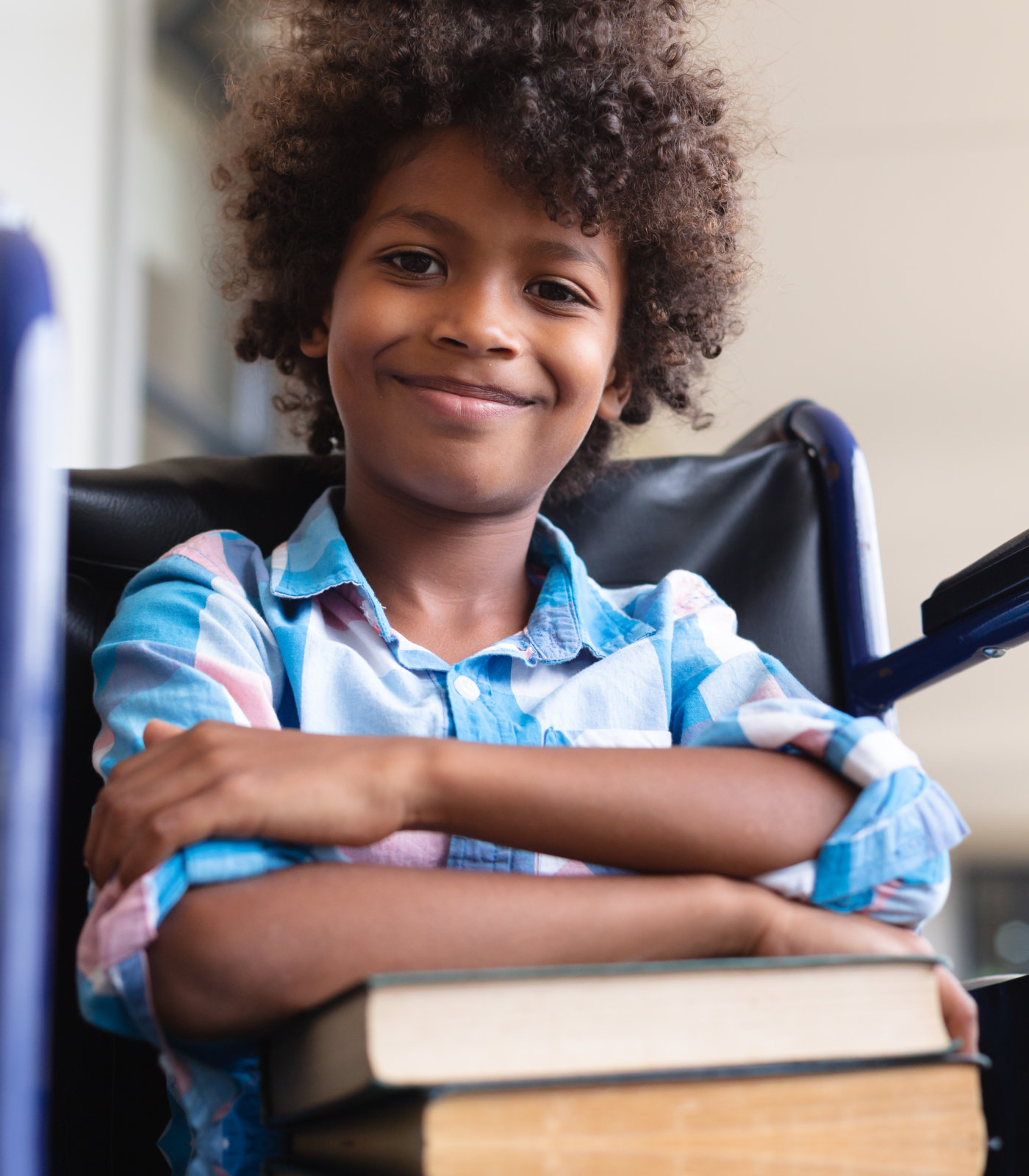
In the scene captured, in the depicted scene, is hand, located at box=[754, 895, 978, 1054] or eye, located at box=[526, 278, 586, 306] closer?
hand, located at box=[754, 895, 978, 1054]

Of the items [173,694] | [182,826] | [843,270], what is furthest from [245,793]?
[843,270]

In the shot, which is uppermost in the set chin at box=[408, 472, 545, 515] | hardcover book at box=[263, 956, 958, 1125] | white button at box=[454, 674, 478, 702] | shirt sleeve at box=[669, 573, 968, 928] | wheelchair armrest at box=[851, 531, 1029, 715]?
chin at box=[408, 472, 545, 515]

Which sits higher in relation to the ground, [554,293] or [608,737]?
[554,293]

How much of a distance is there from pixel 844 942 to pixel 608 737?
0.26 meters

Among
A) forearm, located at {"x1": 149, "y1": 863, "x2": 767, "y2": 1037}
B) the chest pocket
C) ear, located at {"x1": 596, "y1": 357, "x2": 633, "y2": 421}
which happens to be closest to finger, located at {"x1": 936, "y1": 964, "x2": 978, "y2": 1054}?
forearm, located at {"x1": 149, "y1": 863, "x2": 767, "y2": 1037}

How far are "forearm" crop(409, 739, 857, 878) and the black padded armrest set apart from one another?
28cm

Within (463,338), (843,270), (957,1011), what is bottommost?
(957,1011)

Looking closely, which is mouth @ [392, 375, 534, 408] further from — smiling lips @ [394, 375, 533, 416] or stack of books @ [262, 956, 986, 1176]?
stack of books @ [262, 956, 986, 1176]

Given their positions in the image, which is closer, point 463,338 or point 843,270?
point 463,338

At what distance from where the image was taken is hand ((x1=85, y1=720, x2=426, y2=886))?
0.55 m

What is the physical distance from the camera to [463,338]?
861 millimetres

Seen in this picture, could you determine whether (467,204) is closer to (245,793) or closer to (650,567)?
(650,567)

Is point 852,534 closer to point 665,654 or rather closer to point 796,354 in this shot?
point 665,654

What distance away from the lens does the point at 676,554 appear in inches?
44.4
